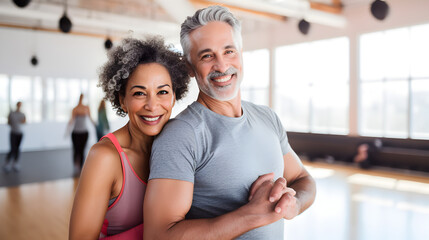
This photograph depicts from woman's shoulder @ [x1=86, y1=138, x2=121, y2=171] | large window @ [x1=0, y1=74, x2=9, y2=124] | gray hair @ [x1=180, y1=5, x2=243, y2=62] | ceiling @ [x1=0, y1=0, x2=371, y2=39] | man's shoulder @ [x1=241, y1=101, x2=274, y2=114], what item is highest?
ceiling @ [x1=0, y1=0, x2=371, y2=39]

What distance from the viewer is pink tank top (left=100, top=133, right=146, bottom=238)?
4.55 feet

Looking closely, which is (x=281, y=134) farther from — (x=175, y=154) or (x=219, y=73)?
(x=175, y=154)

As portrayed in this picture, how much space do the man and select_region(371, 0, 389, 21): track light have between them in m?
4.78

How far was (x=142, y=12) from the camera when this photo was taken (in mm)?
11336

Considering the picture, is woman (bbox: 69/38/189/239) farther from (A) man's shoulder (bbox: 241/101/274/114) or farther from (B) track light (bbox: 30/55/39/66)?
(B) track light (bbox: 30/55/39/66)

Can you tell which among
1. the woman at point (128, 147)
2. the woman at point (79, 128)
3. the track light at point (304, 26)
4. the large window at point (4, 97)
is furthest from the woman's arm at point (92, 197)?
the large window at point (4, 97)

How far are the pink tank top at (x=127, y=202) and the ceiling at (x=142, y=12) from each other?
21.2 ft

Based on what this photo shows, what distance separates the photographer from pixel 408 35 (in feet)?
27.8

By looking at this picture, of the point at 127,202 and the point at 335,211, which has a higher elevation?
the point at 127,202

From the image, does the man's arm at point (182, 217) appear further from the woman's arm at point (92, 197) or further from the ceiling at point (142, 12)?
the ceiling at point (142, 12)

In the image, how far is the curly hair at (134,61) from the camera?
1.44m

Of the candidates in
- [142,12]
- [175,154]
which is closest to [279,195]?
[175,154]

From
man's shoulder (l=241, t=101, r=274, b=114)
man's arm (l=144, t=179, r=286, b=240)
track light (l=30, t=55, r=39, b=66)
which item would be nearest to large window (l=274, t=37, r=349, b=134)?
track light (l=30, t=55, r=39, b=66)

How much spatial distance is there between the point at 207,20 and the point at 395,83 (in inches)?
349
